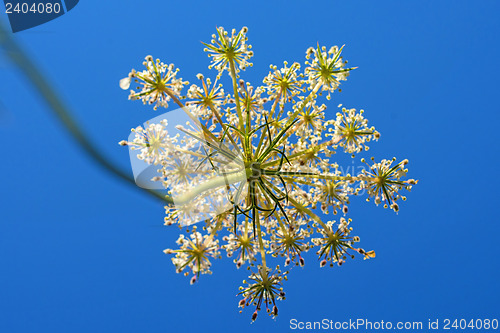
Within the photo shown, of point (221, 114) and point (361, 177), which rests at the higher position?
point (221, 114)

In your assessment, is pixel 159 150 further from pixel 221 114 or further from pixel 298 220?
pixel 298 220

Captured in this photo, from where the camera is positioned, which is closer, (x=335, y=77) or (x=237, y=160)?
(x=237, y=160)

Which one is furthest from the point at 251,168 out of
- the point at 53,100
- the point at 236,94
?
the point at 53,100

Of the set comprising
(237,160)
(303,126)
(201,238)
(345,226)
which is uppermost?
(303,126)

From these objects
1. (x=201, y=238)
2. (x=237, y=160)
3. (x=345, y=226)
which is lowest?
(x=201, y=238)

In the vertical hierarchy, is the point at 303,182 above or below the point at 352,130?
below

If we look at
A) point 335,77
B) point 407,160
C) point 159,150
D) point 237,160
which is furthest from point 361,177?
point 159,150

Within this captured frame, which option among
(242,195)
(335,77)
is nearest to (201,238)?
(242,195)

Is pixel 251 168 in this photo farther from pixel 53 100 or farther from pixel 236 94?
pixel 53 100

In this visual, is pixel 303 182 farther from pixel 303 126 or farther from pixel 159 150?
pixel 159 150
